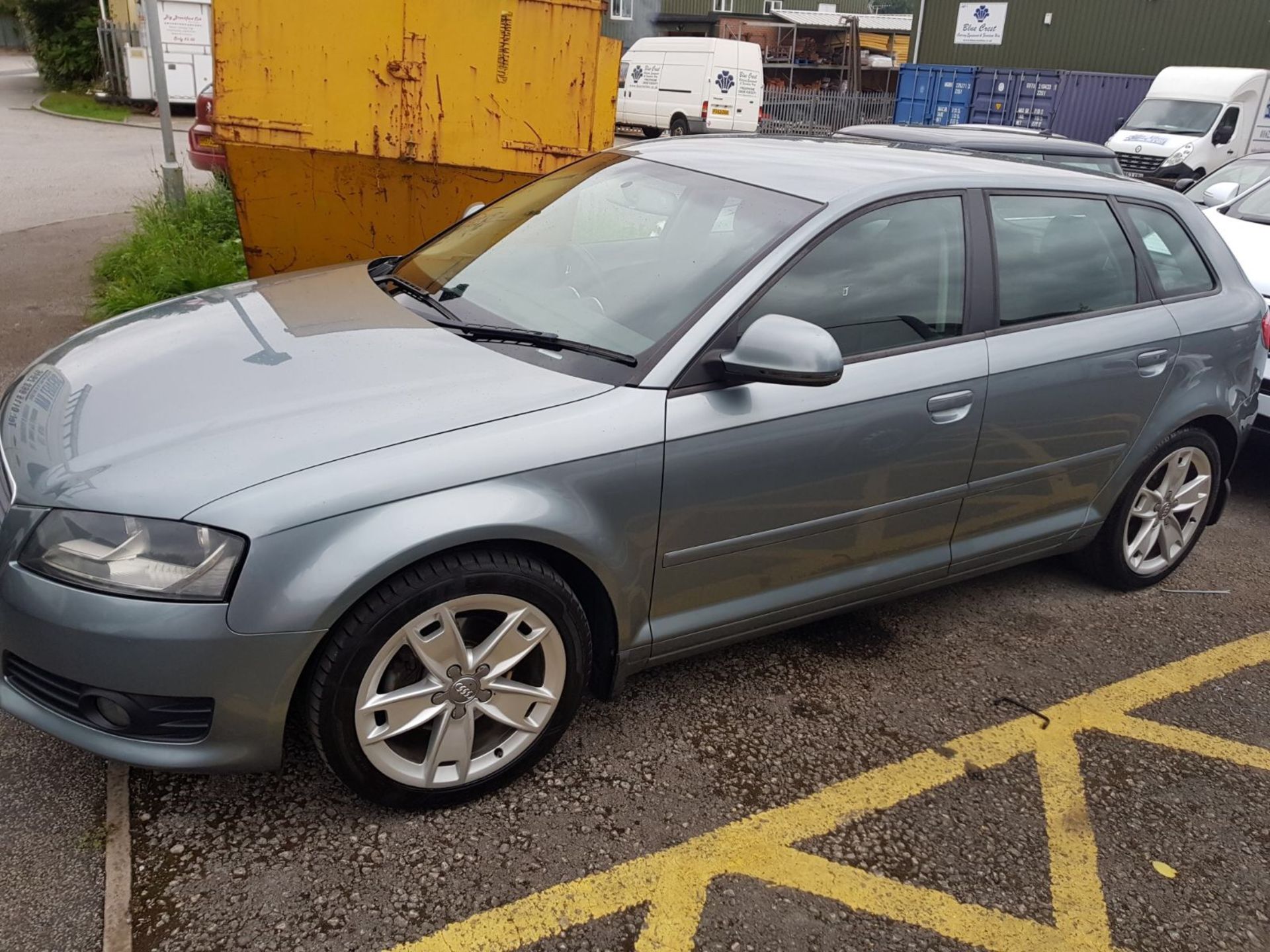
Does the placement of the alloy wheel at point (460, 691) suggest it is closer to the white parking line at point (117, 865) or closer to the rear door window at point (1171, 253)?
the white parking line at point (117, 865)

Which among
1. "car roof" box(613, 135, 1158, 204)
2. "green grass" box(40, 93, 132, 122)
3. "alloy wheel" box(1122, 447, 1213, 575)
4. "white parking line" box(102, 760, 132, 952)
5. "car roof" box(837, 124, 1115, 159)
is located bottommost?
"green grass" box(40, 93, 132, 122)

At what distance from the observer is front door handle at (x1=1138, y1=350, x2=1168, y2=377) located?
11.6 feet

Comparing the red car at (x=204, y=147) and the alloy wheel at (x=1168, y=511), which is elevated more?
the red car at (x=204, y=147)

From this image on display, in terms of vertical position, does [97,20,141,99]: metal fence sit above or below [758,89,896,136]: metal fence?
above

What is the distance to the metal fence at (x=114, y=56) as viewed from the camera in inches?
868

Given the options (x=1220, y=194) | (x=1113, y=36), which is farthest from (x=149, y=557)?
(x=1113, y=36)

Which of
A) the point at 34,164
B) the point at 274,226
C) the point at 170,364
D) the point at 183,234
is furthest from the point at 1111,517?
the point at 34,164

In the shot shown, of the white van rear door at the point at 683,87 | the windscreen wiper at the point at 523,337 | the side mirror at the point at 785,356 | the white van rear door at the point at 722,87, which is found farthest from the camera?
the white van rear door at the point at 683,87

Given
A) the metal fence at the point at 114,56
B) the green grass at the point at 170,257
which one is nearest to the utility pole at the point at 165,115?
the green grass at the point at 170,257

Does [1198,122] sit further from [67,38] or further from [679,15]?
[67,38]

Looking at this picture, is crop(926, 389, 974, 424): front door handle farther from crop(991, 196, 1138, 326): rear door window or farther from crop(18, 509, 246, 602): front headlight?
crop(18, 509, 246, 602): front headlight

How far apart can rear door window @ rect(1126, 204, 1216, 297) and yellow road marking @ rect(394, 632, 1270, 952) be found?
1663 mm

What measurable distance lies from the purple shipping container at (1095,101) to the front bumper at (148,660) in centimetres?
2535

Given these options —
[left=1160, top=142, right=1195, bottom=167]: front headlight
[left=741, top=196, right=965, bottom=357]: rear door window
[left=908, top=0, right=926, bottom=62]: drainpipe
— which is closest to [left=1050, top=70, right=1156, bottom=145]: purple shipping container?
[left=908, top=0, right=926, bottom=62]: drainpipe
